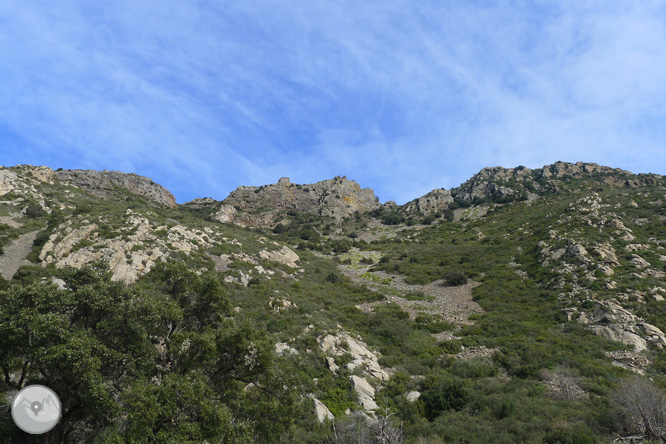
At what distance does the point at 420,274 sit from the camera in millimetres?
42875

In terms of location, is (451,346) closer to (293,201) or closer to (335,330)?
(335,330)

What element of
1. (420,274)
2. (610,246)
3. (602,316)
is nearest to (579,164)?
(610,246)

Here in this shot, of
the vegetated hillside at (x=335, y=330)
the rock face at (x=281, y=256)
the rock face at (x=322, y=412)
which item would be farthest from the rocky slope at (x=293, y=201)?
the rock face at (x=322, y=412)

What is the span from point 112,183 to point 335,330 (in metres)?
87.3

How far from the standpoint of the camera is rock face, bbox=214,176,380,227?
90062 millimetres

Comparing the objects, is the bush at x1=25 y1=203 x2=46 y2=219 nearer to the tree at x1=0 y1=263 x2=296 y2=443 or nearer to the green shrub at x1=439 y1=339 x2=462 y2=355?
the tree at x1=0 y1=263 x2=296 y2=443

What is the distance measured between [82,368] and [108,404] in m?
1.37

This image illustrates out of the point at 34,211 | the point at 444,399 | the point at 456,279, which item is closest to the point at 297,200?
the point at 34,211

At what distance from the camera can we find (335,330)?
23719 millimetres

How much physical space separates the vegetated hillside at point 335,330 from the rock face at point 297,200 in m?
39.1

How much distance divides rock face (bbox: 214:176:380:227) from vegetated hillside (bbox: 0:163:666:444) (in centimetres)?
3914

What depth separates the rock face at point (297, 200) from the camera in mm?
90062

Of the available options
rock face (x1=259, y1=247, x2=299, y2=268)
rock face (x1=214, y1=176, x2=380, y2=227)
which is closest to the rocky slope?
rock face (x1=214, y1=176, x2=380, y2=227)

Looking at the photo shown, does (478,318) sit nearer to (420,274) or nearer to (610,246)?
(420,274)
